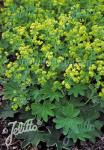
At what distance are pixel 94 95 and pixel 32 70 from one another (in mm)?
461

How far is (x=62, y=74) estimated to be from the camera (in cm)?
292

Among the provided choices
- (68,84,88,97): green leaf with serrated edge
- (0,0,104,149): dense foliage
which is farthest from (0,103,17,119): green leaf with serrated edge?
(68,84,88,97): green leaf with serrated edge

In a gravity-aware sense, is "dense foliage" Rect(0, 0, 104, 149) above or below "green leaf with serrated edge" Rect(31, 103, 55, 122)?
above

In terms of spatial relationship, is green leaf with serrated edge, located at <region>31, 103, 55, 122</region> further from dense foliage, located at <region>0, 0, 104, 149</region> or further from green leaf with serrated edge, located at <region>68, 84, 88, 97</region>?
green leaf with serrated edge, located at <region>68, 84, 88, 97</region>

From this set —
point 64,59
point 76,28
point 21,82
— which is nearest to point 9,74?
point 21,82

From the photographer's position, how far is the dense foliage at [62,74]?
2.76m

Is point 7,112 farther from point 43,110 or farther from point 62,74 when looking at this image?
point 62,74

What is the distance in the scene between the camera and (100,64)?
2736 mm

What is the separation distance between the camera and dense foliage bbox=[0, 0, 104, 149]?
2760mm

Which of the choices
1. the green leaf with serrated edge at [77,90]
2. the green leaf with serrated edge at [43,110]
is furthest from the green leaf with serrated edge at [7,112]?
the green leaf with serrated edge at [77,90]

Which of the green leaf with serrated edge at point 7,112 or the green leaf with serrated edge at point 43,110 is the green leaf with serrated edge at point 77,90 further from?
the green leaf with serrated edge at point 7,112

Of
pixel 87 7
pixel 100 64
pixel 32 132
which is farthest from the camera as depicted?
pixel 87 7

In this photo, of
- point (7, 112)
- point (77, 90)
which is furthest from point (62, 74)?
point (7, 112)

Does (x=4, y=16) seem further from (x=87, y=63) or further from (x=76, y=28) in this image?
(x=87, y=63)
